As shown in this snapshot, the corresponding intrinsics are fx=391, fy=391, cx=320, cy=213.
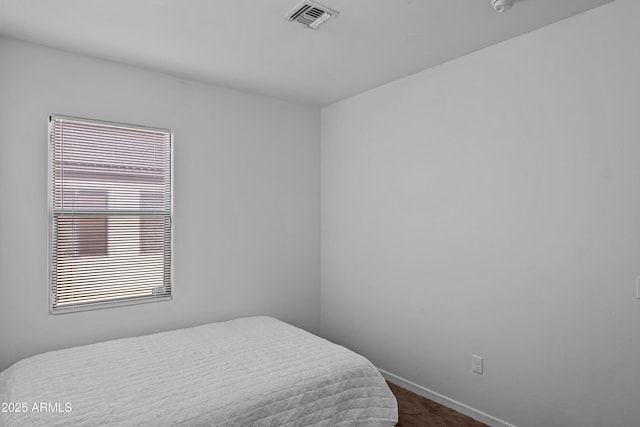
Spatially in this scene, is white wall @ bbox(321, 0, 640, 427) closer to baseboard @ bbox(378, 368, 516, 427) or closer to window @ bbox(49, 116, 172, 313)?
baseboard @ bbox(378, 368, 516, 427)

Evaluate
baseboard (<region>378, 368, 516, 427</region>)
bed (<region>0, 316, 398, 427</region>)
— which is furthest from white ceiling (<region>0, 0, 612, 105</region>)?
baseboard (<region>378, 368, 516, 427</region>)

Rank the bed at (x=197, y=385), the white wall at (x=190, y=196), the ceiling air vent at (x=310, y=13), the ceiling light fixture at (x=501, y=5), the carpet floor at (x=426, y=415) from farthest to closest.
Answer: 1. the carpet floor at (x=426, y=415)
2. the white wall at (x=190, y=196)
3. the ceiling air vent at (x=310, y=13)
4. the ceiling light fixture at (x=501, y=5)
5. the bed at (x=197, y=385)

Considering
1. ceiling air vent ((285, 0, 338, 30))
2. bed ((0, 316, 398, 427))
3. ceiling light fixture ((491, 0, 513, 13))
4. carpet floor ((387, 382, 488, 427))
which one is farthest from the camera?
carpet floor ((387, 382, 488, 427))

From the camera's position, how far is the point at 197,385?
2.07 metres

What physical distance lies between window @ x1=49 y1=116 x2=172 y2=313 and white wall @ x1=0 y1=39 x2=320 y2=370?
0.24ft

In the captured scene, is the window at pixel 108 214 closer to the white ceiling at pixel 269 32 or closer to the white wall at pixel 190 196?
the white wall at pixel 190 196

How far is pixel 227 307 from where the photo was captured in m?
3.38

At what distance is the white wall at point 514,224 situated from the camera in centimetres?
207

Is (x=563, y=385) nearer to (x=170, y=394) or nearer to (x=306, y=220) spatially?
(x=170, y=394)

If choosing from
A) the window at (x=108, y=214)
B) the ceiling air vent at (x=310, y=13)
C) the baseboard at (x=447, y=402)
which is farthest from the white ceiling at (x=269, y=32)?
the baseboard at (x=447, y=402)

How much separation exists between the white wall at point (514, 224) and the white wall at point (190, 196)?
64cm

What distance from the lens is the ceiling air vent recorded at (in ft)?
6.79

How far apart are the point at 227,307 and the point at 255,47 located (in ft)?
6.91

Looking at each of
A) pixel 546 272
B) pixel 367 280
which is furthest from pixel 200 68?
pixel 546 272
